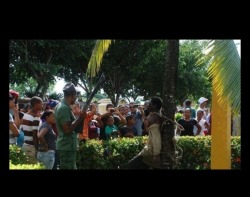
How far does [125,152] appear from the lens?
943cm

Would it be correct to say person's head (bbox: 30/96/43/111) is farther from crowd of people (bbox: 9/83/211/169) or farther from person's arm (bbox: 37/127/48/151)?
person's arm (bbox: 37/127/48/151)

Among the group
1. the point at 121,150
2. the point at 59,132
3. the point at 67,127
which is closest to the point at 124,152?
the point at 121,150

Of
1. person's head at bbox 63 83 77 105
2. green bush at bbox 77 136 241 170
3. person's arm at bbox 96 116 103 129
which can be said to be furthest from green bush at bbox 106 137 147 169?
person's head at bbox 63 83 77 105

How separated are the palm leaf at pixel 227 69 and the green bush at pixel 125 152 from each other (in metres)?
3.04

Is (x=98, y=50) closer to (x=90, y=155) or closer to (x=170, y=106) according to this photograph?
(x=170, y=106)

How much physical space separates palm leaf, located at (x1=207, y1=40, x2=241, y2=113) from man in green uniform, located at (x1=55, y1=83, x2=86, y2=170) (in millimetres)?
2033

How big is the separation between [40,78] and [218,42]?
17534mm

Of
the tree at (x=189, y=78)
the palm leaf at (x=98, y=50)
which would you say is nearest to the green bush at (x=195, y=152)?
the palm leaf at (x=98, y=50)

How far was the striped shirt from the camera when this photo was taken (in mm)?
7404

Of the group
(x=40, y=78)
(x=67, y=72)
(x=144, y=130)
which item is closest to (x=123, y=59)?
(x=67, y=72)
